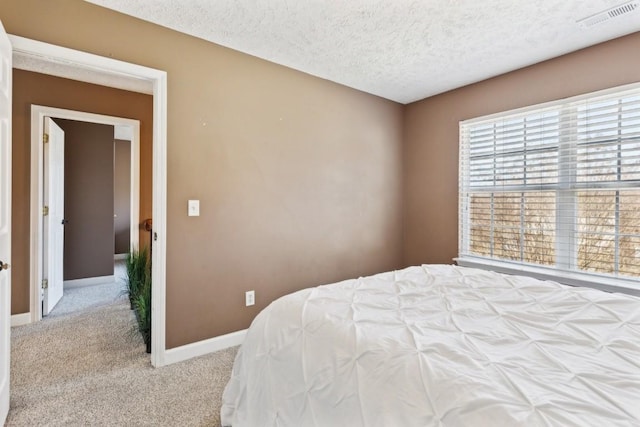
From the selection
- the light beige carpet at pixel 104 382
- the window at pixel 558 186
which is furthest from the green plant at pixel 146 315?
the window at pixel 558 186

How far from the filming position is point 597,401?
0.76m

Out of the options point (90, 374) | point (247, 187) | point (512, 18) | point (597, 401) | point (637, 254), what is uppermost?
point (512, 18)

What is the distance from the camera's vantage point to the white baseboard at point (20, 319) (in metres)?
2.94

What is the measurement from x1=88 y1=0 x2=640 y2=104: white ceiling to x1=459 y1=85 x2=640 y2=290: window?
0.52m

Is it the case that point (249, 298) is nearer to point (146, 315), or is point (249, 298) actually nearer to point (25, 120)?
point (146, 315)

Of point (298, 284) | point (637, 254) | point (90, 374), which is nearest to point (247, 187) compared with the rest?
point (298, 284)

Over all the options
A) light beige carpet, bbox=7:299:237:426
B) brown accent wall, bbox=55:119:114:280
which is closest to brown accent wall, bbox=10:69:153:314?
light beige carpet, bbox=7:299:237:426

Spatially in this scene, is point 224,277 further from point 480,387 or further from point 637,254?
point 637,254

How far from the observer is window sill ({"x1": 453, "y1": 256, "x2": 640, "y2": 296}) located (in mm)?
2244

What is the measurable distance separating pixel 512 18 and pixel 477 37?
262 millimetres

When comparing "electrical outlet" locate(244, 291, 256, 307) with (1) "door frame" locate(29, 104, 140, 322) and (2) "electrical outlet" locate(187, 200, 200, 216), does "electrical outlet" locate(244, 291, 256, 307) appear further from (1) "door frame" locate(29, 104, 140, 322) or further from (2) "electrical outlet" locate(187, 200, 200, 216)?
(1) "door frame" locate(29, 104, 140, 322)

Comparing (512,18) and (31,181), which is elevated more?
(512,18)

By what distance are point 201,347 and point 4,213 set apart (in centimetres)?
151

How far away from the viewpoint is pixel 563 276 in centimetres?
253
